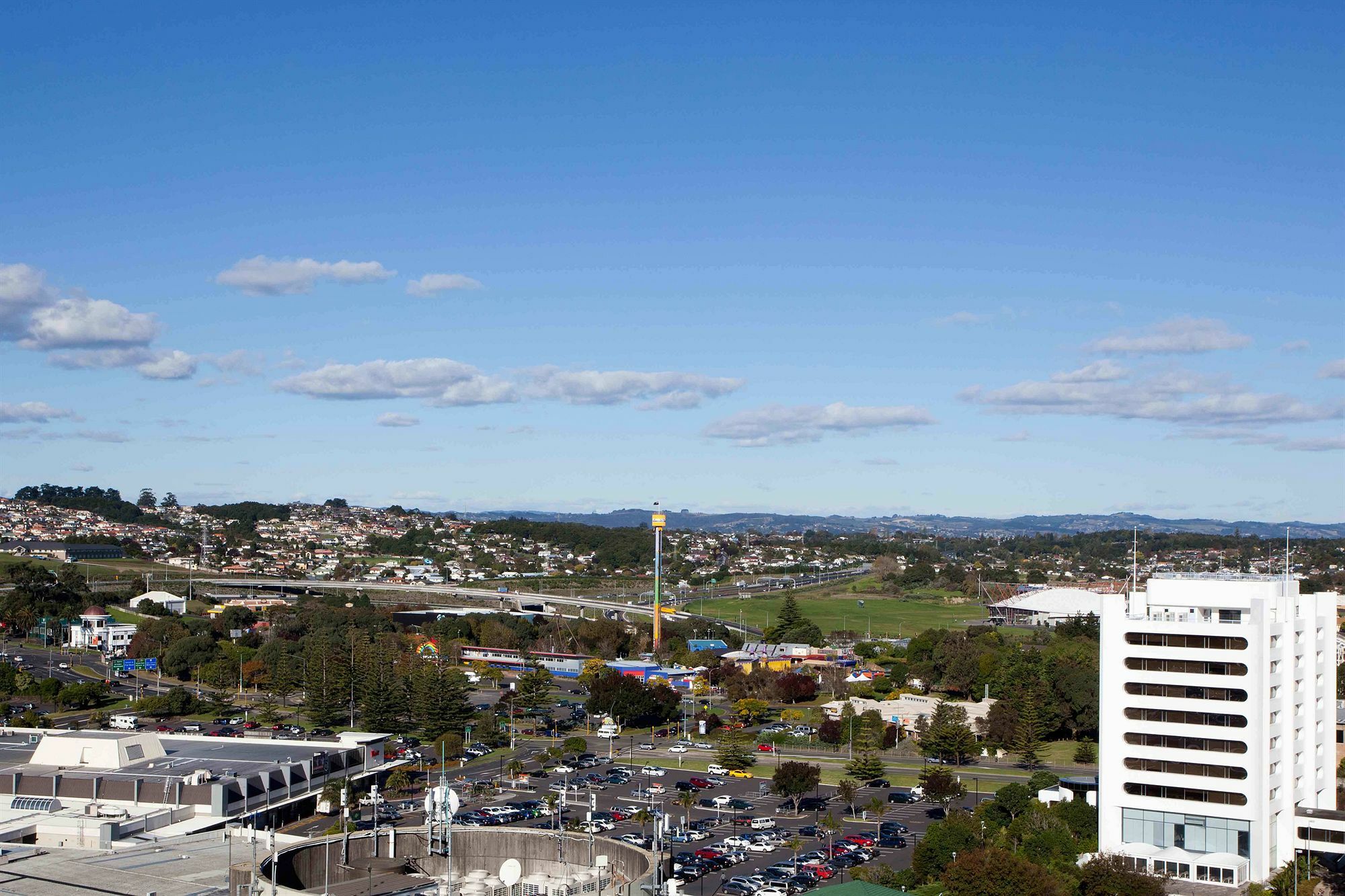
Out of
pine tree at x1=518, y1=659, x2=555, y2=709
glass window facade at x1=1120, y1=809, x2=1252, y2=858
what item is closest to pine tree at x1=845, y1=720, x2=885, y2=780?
glass window facade at x1=1120, y1=809, x2=1252, y2=858

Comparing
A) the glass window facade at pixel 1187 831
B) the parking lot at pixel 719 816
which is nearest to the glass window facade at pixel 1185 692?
the glass window facade at pixel 1187 831

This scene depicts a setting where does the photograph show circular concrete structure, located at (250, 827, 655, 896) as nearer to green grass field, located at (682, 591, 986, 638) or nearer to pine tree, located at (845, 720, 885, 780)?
pine tree, located at (845, 720, 885, 780)

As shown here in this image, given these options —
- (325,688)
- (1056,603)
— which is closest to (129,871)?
(325,688)

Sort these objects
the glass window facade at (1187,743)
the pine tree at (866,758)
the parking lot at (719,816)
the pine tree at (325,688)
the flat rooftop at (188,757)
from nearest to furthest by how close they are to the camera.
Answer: the glass window facade at (1187,743), the flat rooftop at (188,757), the parking lot at (719,816), the pine tree at (866,758), the pine tree at (325,688)

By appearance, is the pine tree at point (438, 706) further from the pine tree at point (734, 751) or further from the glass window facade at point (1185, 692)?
→ the glass window facade at point (1185, 692)

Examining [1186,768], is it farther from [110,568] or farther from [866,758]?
[110,568]
